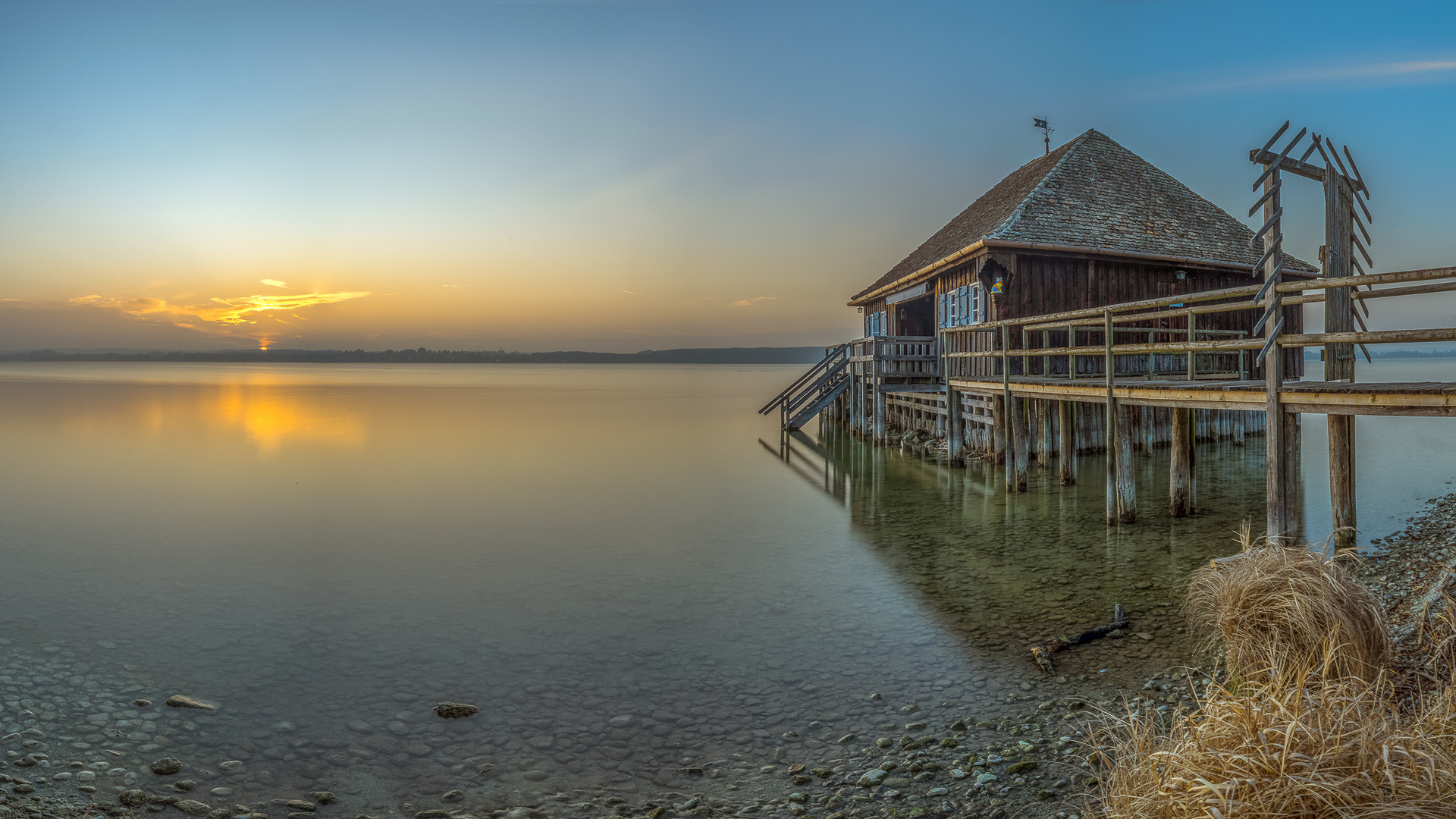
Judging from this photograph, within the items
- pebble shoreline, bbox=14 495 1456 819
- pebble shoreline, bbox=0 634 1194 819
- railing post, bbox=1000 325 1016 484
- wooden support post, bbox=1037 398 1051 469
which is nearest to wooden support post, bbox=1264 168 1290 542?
pebble shoreline, bbox=14 495 1456 819

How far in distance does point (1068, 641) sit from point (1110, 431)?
17.0 ft

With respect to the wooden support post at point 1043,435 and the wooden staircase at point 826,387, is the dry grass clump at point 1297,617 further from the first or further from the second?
the wooden staircase at point 826,387

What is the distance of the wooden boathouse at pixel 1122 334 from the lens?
736cm

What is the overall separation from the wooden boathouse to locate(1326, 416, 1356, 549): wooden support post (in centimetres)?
2

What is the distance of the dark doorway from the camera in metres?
24.9

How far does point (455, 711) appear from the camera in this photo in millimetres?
5348

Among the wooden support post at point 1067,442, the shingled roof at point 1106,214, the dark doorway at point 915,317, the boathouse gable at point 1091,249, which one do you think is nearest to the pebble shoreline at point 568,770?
the wooden support post at point 1067,442

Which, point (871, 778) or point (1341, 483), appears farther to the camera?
point (1341, 483)

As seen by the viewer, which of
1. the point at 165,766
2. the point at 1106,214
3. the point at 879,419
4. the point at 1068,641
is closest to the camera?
the point at 165,766

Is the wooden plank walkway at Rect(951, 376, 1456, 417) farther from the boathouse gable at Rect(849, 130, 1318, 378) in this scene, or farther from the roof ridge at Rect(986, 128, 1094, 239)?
the roof ridge at Rect(986, 128, 1094, 239)

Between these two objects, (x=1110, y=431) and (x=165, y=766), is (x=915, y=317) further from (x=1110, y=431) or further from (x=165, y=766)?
(x=165, y=766)

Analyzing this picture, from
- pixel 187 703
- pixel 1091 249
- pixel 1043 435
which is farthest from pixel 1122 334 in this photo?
pixel 187 703

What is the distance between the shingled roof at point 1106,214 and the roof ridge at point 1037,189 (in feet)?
0.08

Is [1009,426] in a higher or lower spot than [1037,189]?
lower
